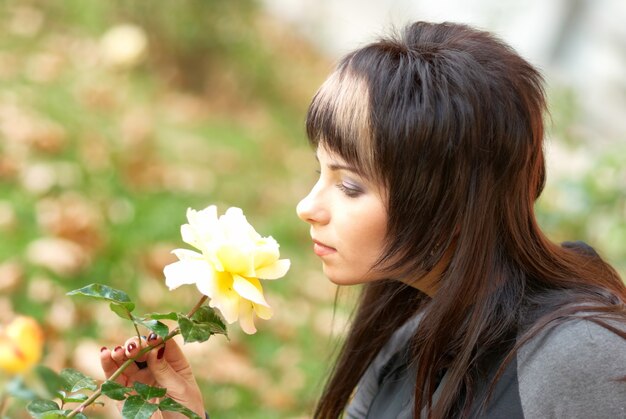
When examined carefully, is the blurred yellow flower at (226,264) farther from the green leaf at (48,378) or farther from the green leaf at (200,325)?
the green leaf at (48,378)

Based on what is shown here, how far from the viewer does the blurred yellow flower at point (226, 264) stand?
1150mm

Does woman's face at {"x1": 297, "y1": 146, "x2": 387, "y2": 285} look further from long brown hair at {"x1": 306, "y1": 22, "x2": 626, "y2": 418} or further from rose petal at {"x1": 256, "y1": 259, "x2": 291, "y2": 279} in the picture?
rose petal at {"x1": 256, "y1": 259, "x2": 291, "y2": 279}

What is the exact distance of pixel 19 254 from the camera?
2887 millimetres

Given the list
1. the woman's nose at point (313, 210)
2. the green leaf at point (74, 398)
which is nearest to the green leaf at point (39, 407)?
the green leaf at point (74, 398)

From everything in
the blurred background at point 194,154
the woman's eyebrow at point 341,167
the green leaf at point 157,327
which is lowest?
the blurred background at point 194,154

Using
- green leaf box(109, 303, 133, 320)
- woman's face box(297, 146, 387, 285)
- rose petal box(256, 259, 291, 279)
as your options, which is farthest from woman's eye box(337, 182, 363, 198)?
green leaf box(109, 303, 133, 320)

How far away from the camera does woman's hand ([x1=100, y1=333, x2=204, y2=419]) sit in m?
1.31

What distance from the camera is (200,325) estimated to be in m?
1.15

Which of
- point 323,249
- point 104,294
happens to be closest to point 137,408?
point 104,294

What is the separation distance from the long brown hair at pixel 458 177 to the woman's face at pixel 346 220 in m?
0.02

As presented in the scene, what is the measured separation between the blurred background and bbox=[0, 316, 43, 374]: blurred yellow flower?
0.80m

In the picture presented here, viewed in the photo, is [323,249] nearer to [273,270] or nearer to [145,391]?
[273,270]

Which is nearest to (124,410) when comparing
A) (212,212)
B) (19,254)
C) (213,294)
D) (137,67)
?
(213,294)

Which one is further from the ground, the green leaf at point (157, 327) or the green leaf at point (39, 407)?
the green leaf at point (157, 327)
